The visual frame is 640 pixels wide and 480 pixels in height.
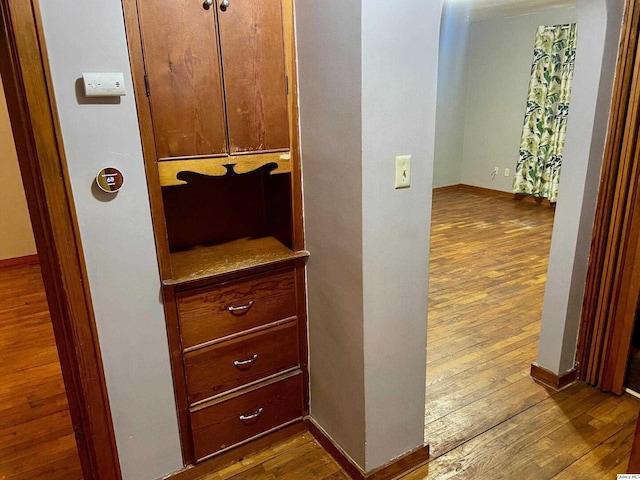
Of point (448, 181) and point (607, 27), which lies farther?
point (448, 181)

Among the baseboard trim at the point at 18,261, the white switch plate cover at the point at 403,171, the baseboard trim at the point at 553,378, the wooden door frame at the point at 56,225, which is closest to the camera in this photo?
the wooden door frame at the point at 56,225

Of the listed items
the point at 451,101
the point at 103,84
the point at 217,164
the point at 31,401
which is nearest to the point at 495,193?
the point at 451,101

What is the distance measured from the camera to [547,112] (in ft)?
19.3

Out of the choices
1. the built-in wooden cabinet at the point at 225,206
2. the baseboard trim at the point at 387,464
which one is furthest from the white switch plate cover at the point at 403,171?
the baseboard trim at the point at 387,464

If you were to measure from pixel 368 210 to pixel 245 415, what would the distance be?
1.05 meters

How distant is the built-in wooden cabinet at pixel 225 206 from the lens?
1.48 metres

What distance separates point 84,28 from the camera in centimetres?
130

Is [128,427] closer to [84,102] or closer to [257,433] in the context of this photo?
[257,433]

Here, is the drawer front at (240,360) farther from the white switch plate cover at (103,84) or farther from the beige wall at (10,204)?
the beige wall at (10,204)

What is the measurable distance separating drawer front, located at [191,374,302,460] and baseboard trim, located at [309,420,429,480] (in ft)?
0.73

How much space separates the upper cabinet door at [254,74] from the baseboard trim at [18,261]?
363 centimetres

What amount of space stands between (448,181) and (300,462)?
606 cm

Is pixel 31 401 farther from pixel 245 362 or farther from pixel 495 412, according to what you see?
pixel 495 412

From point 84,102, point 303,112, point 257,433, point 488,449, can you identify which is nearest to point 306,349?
point 257,433
